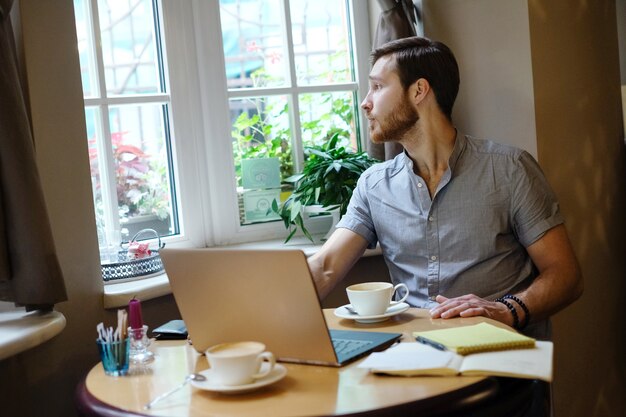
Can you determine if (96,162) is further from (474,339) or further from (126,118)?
(474,339)

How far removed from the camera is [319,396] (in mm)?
1354

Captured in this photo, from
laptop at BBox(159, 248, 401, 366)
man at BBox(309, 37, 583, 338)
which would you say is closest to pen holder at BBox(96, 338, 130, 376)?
laptop at BBox(159, 248, 401, 366)

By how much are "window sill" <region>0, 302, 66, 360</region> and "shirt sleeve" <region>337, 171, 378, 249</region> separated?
2.90ft

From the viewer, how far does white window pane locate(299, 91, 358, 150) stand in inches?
124

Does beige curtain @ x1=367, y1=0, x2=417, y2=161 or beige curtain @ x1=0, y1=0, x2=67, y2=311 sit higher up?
beige curtain @ x1=367, y1=0, x2=417, y2=161

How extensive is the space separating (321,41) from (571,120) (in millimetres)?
1028

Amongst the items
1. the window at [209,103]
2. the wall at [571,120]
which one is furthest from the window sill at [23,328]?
the wall at [571,120]

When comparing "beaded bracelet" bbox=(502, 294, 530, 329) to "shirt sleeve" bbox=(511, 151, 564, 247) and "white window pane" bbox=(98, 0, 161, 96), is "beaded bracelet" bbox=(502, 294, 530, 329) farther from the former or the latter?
"white window pane" bbox=(98, 0, 161, 96)

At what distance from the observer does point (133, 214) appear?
9.16ft

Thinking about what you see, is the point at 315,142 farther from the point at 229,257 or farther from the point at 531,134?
the point at 229,257

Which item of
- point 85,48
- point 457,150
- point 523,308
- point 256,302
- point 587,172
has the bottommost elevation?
point 523,308

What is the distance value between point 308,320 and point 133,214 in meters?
1.47

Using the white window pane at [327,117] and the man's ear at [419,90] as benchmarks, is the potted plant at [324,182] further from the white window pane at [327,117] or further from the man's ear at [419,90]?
the man's ear at [419,90]

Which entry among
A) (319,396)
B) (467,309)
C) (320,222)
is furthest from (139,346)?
(320,222)
